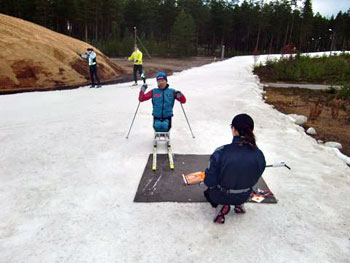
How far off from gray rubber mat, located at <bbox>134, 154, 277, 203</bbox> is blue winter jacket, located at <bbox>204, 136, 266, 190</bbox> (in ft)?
2.98

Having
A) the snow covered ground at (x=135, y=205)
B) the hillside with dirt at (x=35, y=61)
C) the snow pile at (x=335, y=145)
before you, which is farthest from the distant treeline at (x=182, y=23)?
the snow pile at (x=335, y=145)

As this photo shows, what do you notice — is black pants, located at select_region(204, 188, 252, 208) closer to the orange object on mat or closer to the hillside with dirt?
the orange object on mat

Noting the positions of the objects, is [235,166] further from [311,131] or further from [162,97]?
[311,131]

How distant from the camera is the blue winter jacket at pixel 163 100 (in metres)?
5.82

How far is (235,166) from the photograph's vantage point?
3367 mm

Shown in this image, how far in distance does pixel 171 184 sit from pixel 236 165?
5.43ft

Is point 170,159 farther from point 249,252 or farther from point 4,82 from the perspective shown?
point 4,82

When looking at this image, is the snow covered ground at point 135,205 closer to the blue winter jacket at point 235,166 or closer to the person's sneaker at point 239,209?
the person's sneaker at point 239,209

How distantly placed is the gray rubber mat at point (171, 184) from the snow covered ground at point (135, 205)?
166 mm

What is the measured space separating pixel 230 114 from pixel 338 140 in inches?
135

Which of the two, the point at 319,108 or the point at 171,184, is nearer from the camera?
the point at 171,184

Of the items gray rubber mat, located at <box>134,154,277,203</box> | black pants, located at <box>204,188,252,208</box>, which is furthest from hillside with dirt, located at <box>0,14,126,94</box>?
black pants, located at <box>204,188,252,208</box>

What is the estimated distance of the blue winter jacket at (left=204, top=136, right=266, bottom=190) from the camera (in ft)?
11.0

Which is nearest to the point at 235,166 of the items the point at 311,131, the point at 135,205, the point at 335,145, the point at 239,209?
the point at 239,209
